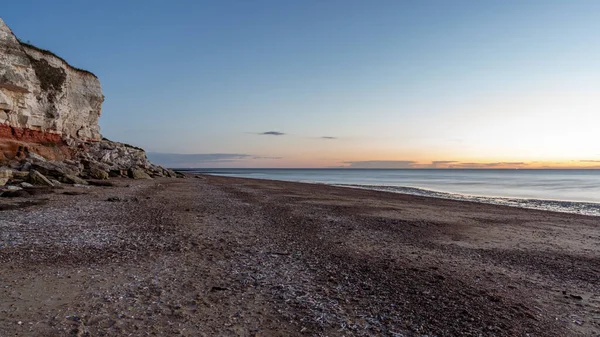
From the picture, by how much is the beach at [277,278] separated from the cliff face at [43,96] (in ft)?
53.1

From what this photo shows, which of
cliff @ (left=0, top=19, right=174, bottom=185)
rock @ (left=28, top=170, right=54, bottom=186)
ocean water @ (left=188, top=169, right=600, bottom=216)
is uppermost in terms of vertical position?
cliff @ (left=0, top=19, right=174, bottom=185)

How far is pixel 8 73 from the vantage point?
966 inches

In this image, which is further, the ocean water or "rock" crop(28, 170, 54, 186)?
the ocean water

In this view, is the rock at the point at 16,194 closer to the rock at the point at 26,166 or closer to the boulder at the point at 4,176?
the boulder at the point at 4,176

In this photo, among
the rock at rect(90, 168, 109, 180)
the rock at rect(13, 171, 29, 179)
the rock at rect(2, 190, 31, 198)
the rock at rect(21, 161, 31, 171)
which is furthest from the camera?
the rock at rect(90, 168, 109, 180)

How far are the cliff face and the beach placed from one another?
16172 millimetres

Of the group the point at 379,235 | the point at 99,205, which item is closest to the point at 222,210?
the point at 99,205

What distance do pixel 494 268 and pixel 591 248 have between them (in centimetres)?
559

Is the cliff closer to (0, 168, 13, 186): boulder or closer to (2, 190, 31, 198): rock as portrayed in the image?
(0, 168, 13, 186): boulder

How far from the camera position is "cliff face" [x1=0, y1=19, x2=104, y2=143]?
25.1 metres

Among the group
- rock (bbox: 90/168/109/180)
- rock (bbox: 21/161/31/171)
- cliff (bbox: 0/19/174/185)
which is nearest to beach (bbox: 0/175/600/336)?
rock (bbox: 21/161/31/171)

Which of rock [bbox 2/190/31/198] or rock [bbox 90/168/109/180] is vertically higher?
rock [bbox 90/168/109/180]

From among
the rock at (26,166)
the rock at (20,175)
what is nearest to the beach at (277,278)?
the rock at (20,175)

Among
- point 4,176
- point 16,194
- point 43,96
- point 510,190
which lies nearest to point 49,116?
point 43,96
